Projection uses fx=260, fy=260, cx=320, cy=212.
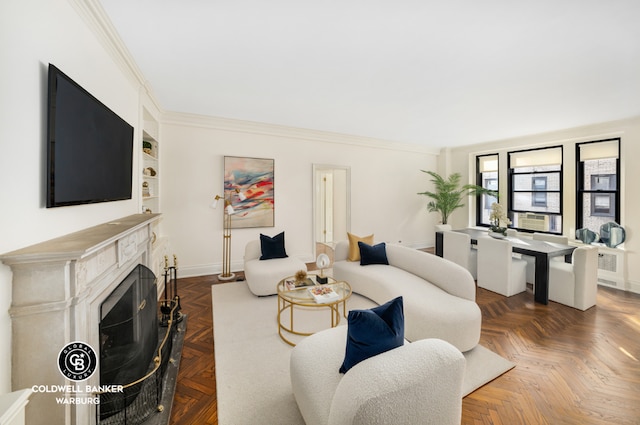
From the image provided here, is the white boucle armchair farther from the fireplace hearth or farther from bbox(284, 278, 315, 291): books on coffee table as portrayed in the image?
bbox(284, 278, 315, 291): books on coffee table

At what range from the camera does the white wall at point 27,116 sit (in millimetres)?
1120

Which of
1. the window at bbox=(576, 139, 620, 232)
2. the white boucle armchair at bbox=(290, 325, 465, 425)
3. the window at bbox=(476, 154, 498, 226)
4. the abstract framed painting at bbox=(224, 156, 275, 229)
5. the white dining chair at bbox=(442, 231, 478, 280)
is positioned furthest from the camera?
the window at bbox=(476, 154, 498, 226)

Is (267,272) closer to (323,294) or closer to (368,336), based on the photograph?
(323,294)

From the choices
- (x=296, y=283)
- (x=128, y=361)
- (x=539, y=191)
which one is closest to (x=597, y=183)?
(x=539, y=191)

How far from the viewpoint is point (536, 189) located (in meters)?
5.55

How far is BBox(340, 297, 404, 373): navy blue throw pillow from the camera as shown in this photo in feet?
4.61

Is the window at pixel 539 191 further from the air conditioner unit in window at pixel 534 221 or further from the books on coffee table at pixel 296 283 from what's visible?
the books on coffee table at pixel 296 283

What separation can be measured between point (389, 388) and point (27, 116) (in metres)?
2.11

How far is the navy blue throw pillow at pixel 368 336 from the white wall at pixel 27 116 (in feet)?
4.74

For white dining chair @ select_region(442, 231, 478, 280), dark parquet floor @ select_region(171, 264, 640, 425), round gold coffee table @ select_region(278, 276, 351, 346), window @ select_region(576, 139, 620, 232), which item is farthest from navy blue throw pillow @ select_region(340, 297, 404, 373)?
window @ select_region(576, 139, 620, 232)

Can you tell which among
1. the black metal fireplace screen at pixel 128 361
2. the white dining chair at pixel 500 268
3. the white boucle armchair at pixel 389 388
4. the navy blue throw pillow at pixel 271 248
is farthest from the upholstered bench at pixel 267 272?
the white dining chair at pixel 500 268

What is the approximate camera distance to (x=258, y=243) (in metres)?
4.27

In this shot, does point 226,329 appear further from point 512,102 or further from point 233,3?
point 512,102

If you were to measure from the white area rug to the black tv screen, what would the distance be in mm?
1653
